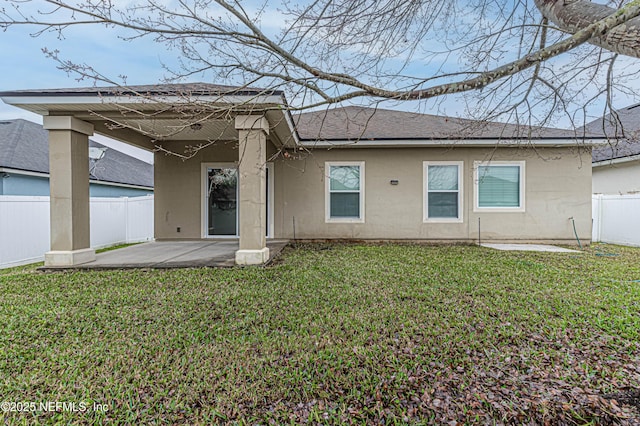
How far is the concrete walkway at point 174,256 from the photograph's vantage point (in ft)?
20.7

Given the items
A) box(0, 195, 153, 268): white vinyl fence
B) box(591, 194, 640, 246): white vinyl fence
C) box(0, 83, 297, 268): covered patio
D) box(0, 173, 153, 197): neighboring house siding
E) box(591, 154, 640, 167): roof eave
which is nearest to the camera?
box(0, 83, 297, 268): covered patio

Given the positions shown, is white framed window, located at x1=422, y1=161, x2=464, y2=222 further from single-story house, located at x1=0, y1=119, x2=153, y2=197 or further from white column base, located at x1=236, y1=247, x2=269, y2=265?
single-story house, located at x1=0, y1=119, x2=153, y2=197

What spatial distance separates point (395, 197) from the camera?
9820 millimetres

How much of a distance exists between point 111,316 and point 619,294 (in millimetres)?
6573

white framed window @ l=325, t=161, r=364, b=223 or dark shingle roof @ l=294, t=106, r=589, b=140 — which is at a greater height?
dark shingle roof @ l=294, t=106, r=589, b=140

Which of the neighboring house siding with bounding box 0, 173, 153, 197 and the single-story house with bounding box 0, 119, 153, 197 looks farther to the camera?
the single-story house with bounding box 0, 119, 153, 197

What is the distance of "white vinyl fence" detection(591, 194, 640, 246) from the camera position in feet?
32.8

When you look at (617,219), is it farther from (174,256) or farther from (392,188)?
(174,256)

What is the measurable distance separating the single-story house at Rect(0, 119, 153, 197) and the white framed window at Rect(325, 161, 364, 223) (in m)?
6.00

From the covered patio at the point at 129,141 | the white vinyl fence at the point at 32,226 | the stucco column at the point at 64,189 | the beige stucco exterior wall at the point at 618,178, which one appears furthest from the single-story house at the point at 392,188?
the beige stucco exterior wall at the point at 618,178

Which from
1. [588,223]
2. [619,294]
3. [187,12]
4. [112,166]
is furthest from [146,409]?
[112,166]

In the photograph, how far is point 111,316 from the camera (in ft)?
12.4

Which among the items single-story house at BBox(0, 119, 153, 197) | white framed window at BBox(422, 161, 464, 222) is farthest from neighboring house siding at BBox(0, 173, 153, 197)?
white framed window at BBox(422, 161, 464, 222)

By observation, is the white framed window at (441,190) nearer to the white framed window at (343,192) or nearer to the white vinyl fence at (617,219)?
the white framed window at (343,192)
